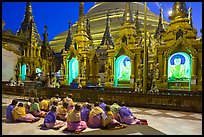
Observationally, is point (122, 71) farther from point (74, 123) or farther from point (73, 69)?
point (74, 123)

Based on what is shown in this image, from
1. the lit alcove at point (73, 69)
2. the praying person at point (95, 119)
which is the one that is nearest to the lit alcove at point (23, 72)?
the lit alcove at point (73, 69)

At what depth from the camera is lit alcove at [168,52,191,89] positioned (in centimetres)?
1303

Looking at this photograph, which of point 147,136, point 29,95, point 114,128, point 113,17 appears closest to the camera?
point 147,136

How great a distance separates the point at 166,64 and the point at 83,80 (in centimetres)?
681

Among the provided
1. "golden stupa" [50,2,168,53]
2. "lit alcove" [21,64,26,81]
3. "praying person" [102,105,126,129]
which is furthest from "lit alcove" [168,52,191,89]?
"lit alcove" [21,64,26,81]

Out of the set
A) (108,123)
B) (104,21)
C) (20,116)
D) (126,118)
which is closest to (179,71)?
(126,118)

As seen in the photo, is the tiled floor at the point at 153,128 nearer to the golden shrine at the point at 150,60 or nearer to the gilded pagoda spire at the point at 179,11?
the golden shrine at the point at 150,60

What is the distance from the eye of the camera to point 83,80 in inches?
666

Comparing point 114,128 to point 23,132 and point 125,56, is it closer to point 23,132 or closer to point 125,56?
point 23,132

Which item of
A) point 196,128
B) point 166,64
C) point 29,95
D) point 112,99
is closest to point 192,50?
point 166,64

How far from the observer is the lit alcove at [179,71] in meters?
13.0

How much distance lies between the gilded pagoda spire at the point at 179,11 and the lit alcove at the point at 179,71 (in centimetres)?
326

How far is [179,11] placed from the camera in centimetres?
Result: 1481

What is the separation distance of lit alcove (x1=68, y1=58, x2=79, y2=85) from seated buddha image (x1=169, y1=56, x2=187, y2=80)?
795 centimetres
